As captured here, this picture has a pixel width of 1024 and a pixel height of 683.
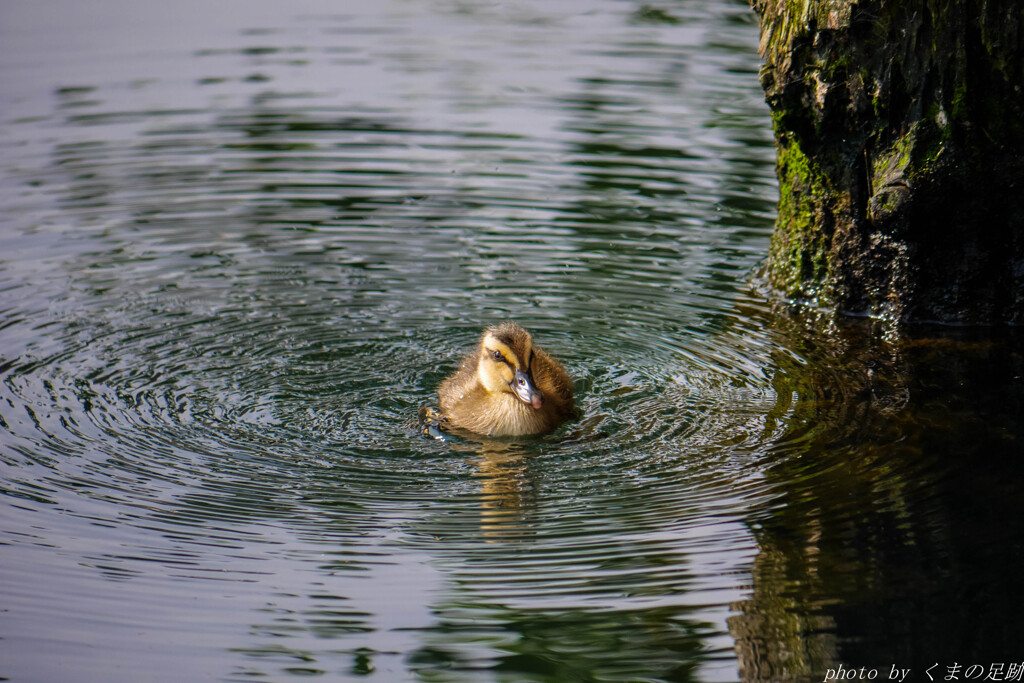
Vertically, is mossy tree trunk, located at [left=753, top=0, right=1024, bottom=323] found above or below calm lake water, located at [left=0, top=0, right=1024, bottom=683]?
above

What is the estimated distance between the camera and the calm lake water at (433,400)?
533 centimetres

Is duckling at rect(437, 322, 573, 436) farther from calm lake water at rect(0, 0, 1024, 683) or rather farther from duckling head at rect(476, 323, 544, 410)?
calm lake water at rect(0, 0, 1024, 683)

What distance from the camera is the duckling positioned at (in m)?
7.57

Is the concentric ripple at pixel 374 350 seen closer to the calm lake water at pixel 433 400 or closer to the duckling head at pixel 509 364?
the calm lake water at pixel 433 400

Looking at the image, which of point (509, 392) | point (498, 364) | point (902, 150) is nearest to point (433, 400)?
point (498, 364)

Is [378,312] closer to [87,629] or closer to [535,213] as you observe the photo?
[535,213]

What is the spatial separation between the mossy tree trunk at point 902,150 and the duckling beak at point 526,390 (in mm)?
3031

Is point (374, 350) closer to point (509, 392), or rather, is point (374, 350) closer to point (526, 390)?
point (509, 392)

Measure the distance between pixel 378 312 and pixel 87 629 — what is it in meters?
4.32

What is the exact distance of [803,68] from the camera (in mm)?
8719

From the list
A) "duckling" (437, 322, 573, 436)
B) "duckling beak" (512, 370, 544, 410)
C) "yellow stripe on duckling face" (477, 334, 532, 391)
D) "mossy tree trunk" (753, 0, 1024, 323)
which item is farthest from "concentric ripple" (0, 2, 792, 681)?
"mossy tree trunk" (753, 0, 1024, 323)

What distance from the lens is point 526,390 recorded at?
291 inches

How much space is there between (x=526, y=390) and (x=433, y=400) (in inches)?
40.7

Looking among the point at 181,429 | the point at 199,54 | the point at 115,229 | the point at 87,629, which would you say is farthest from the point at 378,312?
the point at 199,54
